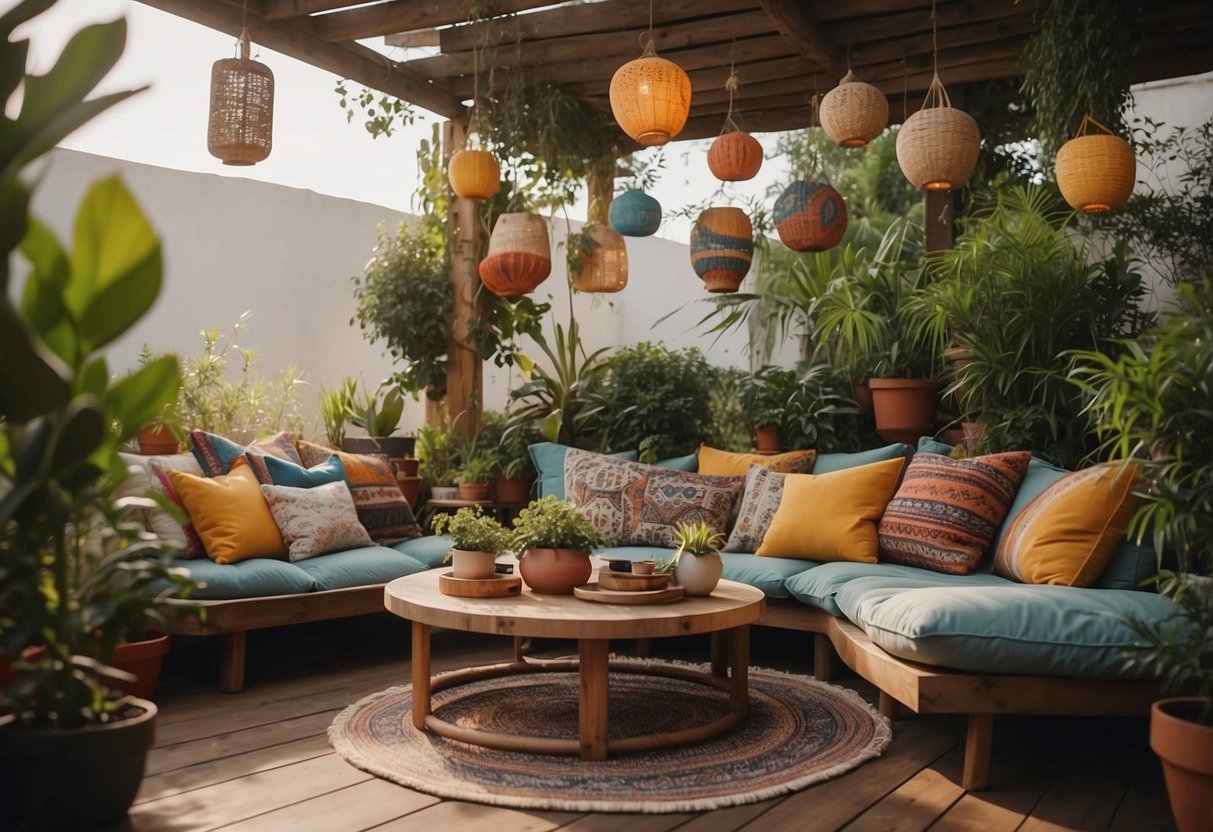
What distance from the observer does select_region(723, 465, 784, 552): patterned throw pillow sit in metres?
4.63

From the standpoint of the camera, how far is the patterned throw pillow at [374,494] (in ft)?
15.8

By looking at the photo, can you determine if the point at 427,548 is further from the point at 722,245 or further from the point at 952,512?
the point at 952,512

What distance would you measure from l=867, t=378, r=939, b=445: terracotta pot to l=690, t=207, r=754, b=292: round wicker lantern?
896 millimetres

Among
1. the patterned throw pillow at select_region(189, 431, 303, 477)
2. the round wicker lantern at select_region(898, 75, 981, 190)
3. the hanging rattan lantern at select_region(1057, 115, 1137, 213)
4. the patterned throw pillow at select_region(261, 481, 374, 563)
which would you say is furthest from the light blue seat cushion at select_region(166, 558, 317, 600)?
the hanging rattan lantern at select_region(1057, 115, 1137, 213)

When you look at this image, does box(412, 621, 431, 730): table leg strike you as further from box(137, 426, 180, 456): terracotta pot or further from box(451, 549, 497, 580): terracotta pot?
box(137, 426, 180, 456): terracotta pot

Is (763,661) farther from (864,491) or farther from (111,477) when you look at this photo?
(111,477)

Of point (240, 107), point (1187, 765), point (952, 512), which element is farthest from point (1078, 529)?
point (240, 107)

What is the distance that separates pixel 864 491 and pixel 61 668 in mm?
3036

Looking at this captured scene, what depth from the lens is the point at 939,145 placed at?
441cm

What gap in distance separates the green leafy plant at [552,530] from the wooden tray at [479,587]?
0.42 ft

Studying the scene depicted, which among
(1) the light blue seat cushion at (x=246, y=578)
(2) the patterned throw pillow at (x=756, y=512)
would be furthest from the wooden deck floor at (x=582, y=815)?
(2) the patterned throw pillow at (x=756, y=512)

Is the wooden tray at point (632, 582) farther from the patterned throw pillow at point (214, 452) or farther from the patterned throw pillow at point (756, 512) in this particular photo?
the patterned throw pillow at point (214, 452)

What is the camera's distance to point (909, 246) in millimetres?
7680

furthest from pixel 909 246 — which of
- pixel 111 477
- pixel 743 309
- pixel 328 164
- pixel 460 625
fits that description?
pixel 111 477
